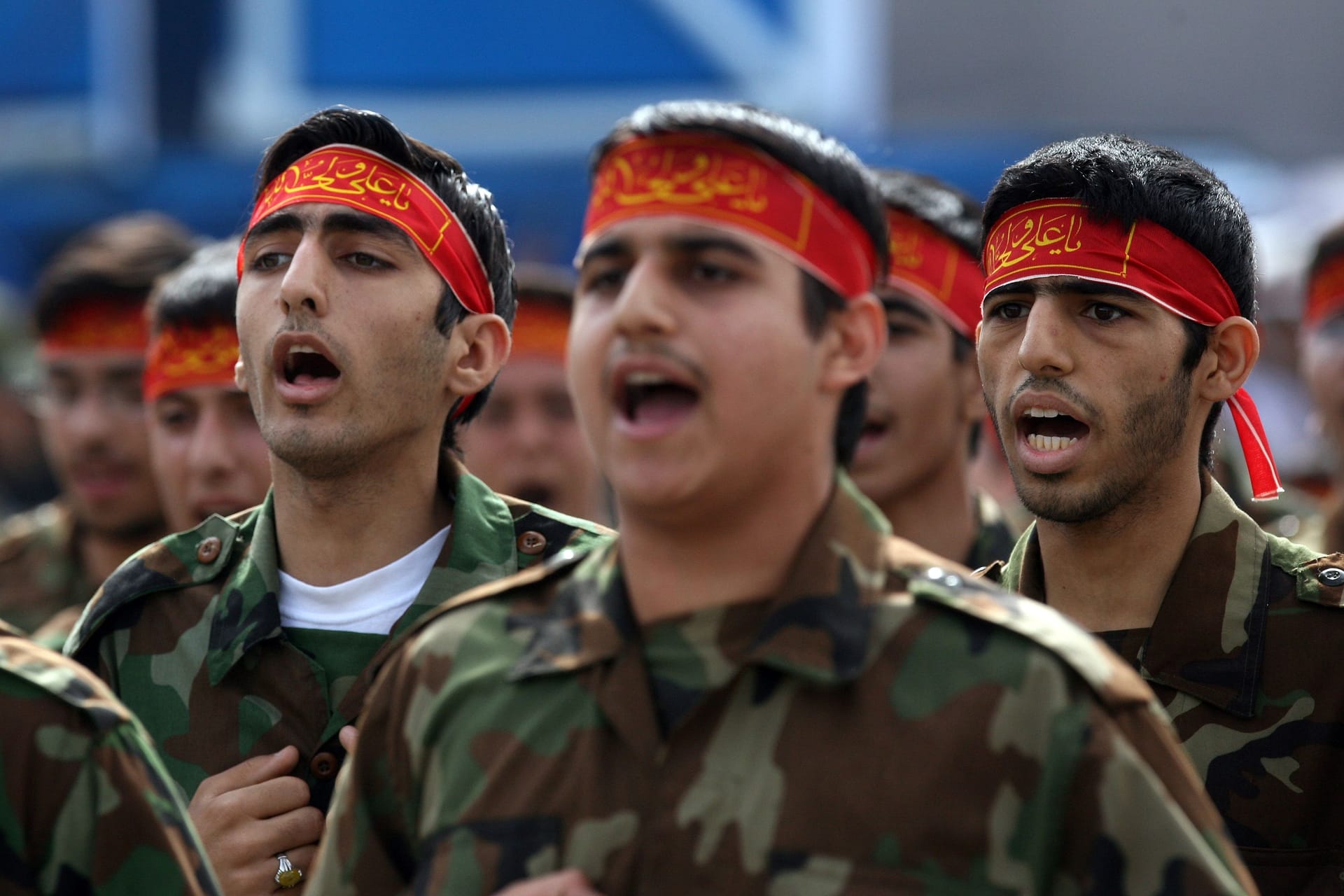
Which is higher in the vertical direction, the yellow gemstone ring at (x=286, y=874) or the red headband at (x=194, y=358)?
the red headband at (x=194, y=358)

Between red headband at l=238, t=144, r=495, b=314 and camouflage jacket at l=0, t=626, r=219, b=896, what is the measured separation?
1.72 m

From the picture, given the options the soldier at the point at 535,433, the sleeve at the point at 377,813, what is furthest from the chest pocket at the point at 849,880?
the soldier at the point at 535,433

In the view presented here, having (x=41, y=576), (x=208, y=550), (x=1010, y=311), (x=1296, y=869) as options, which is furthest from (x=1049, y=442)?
(x=41, y=576)

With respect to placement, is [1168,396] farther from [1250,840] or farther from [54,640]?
[54,640]

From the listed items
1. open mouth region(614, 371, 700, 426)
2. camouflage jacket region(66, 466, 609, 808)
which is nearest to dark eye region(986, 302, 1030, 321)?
camouflage jacket region(66, 466, 609, 808)

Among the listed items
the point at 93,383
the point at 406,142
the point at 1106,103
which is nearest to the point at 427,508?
the point at 406,142

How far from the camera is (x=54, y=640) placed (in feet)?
20.8

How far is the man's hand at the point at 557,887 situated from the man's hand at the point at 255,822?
4.16 ft

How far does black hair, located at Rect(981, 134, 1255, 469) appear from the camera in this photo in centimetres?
433

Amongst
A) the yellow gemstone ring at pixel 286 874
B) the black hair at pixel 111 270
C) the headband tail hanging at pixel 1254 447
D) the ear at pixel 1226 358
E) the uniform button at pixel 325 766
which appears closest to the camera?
the yellow gemstone ring at pixel 286 874

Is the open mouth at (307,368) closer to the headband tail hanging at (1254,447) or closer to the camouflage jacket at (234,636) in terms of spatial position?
the camouflage jacket at (234,636)

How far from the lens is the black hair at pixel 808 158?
3.12m

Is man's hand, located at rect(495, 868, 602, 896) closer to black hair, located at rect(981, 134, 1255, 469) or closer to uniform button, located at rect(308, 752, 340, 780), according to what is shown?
uniform button, located at rect(308, 752, 340, 780)

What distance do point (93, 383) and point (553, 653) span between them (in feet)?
16.5
